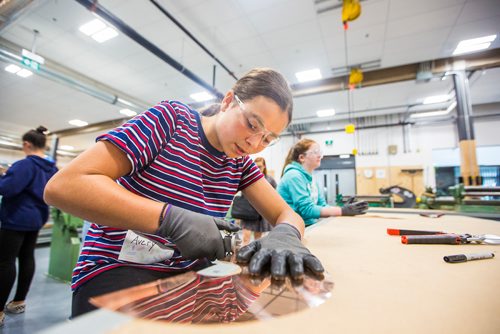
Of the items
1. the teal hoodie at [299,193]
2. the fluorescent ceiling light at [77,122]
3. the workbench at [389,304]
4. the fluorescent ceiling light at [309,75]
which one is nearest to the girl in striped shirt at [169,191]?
the workbench at [389,304]

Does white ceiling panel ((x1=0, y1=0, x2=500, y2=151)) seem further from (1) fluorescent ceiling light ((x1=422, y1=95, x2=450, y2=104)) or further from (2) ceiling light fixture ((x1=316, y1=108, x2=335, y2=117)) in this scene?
(2) ceiling light fixture ((x1=316, y1=108, x2=335, y2=117))

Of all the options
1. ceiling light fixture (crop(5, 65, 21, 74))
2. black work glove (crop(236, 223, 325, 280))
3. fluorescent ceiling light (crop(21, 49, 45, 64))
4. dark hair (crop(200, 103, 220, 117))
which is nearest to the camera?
black work glove (crop(236, 223, 325, 280))

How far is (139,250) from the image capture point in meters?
0.63

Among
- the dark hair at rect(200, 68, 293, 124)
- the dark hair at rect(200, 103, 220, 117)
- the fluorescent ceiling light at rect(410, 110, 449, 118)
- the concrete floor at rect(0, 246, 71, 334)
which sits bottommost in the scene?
the concrete floor at rect(0, 246, 71, 334)

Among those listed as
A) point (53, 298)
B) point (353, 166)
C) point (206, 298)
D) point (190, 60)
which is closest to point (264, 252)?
point (206, 298)

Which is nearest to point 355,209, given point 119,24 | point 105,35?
point 119,24

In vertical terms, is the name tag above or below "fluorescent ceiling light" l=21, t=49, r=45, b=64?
below

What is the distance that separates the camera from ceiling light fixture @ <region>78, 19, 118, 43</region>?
334 cm

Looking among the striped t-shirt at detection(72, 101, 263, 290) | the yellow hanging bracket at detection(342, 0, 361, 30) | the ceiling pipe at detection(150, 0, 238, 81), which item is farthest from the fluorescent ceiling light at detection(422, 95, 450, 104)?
the striped t-shirt at detection(72, 101, 263, 290)

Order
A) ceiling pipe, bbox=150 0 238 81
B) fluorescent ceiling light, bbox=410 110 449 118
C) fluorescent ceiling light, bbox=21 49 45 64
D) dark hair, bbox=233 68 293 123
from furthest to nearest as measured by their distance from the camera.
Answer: fluorescent ceiling light, bbox=410 110 449 118, fluorescent ceiling light, bbox=21 49 45 64, ceiling pipe, bbox=150 0 238 81, dark hair, bbox=233 68 293 123

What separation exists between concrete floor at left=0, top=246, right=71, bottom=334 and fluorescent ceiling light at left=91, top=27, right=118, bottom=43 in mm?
3393

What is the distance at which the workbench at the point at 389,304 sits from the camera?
295 millimetres

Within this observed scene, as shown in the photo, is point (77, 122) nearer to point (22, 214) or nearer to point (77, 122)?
point (77, 122)

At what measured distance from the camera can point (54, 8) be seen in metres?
3.10
